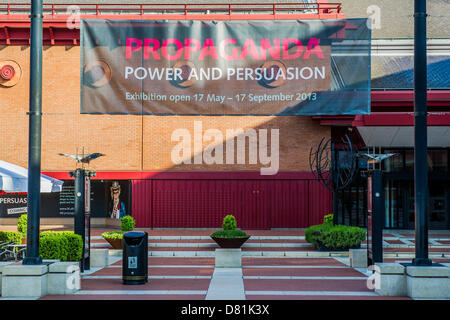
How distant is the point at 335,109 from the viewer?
1026cm

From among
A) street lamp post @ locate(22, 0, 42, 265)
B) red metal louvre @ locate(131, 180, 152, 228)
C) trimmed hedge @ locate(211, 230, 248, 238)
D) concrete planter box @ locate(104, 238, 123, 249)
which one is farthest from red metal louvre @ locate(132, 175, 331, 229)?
street lamp post @ locate(22, 0, 42, 265)

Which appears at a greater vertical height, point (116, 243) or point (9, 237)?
point (9, 237)

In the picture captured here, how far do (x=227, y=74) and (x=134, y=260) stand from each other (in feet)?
14.9

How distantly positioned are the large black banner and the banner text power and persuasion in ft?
0.06

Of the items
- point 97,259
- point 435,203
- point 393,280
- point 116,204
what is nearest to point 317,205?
point 435,203

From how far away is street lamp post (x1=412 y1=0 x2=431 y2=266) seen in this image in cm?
962

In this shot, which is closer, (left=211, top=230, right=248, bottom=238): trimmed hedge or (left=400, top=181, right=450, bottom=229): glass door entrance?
(left=211, top=230, right=248, bottom=238): trimmed hedge

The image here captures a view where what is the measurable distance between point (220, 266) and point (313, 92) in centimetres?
621

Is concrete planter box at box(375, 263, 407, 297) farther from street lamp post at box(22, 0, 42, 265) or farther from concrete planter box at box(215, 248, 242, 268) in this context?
street lamp post at box(22, 0, 42, 265)

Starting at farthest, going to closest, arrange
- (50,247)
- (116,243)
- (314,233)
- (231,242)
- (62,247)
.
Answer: (116,243), (314,233), (231,242), (62,247), (50,247)

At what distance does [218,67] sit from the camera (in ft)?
34.2

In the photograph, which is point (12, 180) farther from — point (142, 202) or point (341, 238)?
point (142, 202)

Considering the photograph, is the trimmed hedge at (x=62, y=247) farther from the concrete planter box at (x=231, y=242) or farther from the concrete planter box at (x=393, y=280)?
the concrete planter box at (x=393, y=280)

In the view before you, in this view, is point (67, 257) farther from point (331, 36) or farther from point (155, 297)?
point (331, 36)
